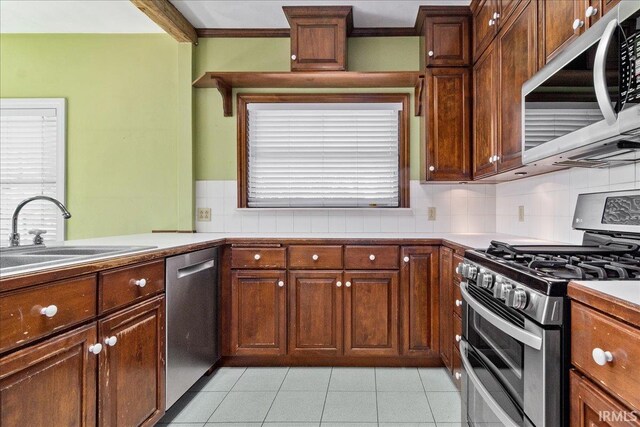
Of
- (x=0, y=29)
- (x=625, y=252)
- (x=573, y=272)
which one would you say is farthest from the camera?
(x=0, y=29)

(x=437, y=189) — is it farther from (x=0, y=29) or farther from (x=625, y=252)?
(x=0, y=29)

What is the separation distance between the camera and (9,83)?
10.3 feet

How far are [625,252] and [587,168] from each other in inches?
24.7

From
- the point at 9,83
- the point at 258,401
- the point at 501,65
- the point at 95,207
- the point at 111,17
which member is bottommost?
the point at 258,401

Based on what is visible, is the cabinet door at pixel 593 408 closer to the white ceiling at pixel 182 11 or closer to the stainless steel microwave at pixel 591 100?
the stainless steel microwave at pixel 591 100

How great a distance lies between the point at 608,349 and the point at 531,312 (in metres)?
0.23

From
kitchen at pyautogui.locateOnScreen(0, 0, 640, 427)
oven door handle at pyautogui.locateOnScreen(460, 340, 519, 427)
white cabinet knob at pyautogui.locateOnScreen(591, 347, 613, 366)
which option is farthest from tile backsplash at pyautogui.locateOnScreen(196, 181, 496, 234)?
white cabinet knob at pyautogui.locateOnScreen(591, 347, 613, 366)

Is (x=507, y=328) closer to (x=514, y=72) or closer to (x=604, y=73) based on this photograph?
(x=604, y=73)

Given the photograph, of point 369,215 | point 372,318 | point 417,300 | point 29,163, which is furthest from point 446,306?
point 29,163

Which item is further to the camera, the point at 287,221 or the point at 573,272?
the point at 287,221

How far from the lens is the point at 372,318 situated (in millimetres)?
2559

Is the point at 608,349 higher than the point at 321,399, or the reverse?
the point at 608,349

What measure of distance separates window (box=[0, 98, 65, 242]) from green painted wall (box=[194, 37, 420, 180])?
117 cm

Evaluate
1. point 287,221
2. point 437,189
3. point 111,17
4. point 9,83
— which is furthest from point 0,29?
point 437,189
